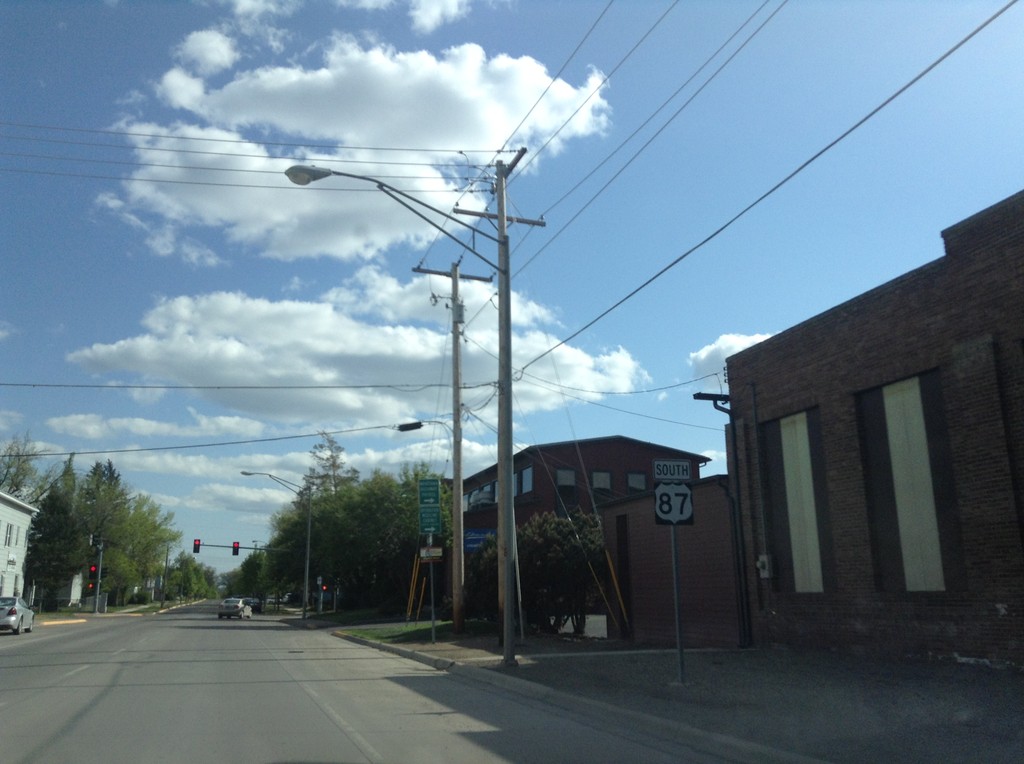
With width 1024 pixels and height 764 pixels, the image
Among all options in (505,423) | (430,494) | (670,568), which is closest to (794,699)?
(505,423)

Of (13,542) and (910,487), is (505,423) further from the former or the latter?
(13,542)

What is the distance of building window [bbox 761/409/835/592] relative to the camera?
17781mm

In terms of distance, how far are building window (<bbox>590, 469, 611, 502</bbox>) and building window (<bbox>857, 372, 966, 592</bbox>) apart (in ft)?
91.7

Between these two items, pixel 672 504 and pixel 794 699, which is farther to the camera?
pixel 672 504

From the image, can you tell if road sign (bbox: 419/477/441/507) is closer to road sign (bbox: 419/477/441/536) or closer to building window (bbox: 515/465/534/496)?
road sign (bbox: 419/477/441/536)

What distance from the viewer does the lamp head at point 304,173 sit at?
51.4ft

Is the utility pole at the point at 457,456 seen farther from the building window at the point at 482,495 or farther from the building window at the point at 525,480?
the building window at the point at 482,495

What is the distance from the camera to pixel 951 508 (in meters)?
14.7

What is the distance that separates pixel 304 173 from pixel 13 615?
85.5ft

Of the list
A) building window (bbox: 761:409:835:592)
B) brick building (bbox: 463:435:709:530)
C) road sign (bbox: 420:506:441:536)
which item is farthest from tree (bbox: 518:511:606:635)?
brick building (bbox: 463:435:709:530)

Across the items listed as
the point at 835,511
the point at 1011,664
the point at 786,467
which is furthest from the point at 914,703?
the point at 786,467

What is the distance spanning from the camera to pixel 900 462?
15891mm

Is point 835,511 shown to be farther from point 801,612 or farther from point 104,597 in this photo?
point 104,597

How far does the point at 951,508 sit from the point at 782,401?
4793 mm
